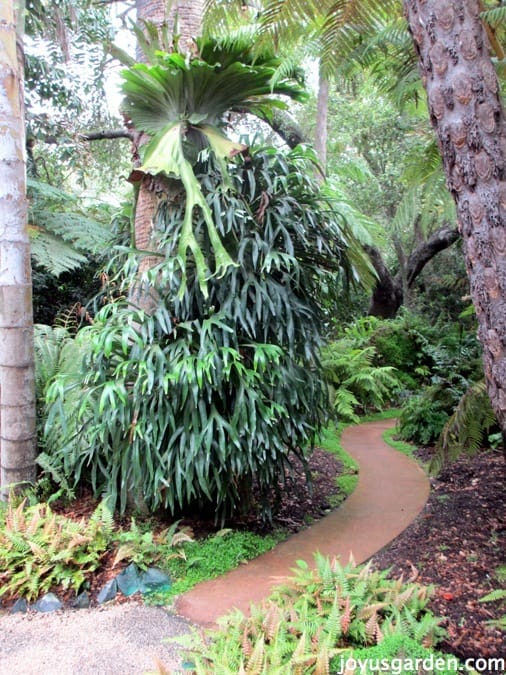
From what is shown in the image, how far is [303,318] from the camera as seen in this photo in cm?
322

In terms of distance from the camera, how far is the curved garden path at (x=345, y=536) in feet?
8.59

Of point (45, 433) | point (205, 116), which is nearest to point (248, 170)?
point (205, 116)

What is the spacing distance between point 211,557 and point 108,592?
0.61 metres

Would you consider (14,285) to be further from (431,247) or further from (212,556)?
(431,247)

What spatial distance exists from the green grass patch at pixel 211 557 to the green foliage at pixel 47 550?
0.43 m

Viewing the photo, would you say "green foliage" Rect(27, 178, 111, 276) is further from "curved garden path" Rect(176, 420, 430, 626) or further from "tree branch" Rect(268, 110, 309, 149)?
"tree branch" Rect(268, 110, 309, 149)

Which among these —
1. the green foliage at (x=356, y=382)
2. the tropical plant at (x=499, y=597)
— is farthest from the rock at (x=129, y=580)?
the green foliage at (x=356, y=382)

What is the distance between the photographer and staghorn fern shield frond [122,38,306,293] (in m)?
2.75

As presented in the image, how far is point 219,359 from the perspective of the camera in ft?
8.93

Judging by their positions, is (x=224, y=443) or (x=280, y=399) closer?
(x=224, y=443)

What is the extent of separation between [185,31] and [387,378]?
17.0 ft

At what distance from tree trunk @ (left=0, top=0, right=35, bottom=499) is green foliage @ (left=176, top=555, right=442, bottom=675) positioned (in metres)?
1.95

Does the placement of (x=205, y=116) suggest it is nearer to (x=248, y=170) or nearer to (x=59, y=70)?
(x=248, y=170)

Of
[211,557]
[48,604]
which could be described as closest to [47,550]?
[48,604]
